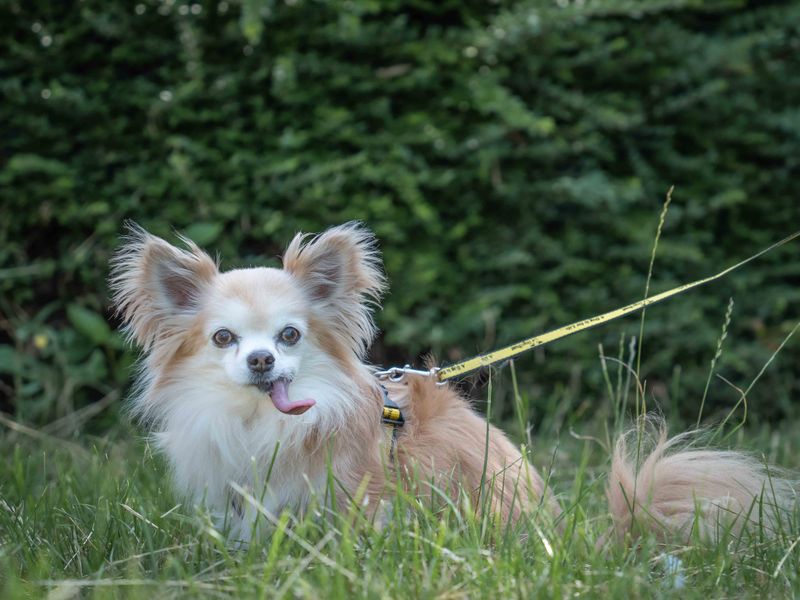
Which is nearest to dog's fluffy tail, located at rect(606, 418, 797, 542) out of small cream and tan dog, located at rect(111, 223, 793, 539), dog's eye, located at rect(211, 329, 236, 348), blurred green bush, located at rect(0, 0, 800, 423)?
small cream and tan dog, located at rect(111, 223, 793, 539)

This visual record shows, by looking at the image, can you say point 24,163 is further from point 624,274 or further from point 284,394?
point 624,274

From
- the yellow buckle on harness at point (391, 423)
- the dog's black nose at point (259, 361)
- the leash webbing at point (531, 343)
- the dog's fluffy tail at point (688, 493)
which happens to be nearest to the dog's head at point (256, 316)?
the dog's black nose at point (259, 361)

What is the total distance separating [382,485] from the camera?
2457 mm

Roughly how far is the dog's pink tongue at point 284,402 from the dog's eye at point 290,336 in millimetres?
116

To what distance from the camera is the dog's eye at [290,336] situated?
247 cm

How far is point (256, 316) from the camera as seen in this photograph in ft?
Result: 7.97

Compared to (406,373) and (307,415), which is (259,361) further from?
(406,373)

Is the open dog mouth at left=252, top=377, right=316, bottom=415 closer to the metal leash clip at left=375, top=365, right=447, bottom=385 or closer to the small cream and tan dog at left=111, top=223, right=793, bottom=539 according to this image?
the small cream and tan dog at left=111, top=223, right=793, bottom=539

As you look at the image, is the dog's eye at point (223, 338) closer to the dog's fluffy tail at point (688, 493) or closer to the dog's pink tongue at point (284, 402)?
the dog's pink tongue at point (284, 402)

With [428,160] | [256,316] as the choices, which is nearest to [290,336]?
[256,316]

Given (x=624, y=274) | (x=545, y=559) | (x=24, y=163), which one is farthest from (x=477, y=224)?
(x=545, y=559)

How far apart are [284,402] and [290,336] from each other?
7.2 inches

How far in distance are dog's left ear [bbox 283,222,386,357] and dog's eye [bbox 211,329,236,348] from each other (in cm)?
27

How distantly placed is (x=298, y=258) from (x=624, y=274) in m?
2.61
